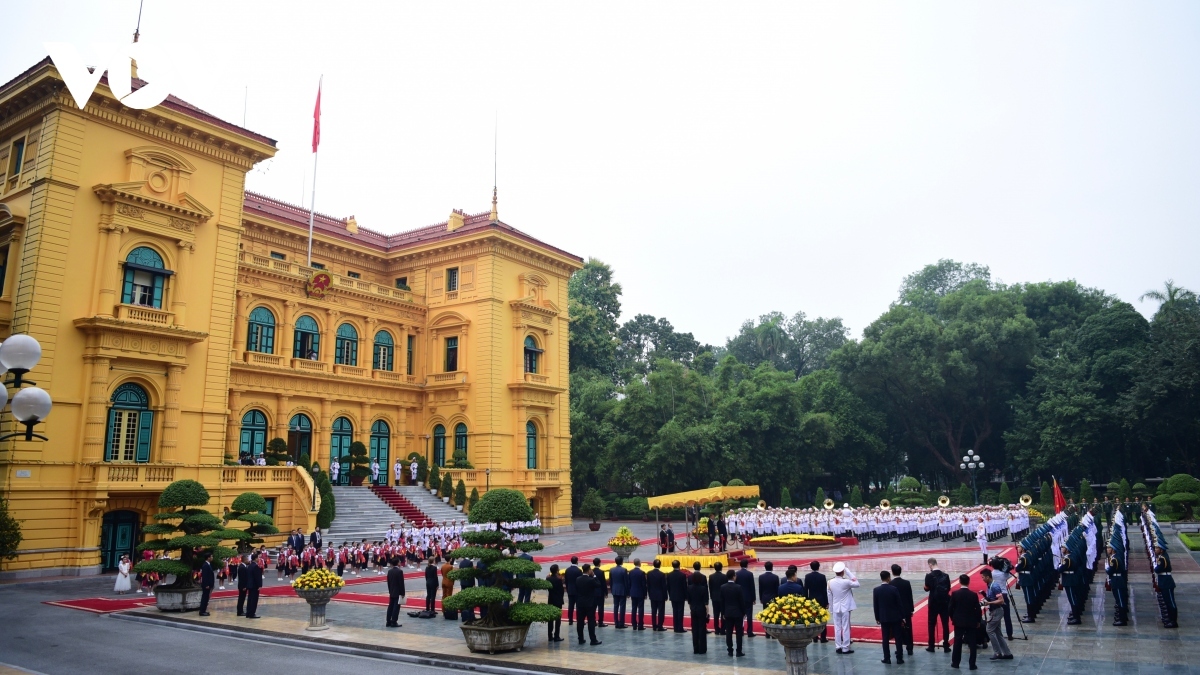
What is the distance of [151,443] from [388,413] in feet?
48.3

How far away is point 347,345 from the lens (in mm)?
40688

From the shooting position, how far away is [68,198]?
2661 centimetres

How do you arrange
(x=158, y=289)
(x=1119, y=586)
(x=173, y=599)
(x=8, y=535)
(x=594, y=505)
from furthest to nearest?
(x=594, y=505)
(x=158, y=289)
(x=8, y=535)
(x=173, y=599)
(x=1119, y=586)

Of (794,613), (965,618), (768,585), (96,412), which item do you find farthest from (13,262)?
(965,618)

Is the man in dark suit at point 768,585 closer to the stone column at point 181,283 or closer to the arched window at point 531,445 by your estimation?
the stone column at point 181,283

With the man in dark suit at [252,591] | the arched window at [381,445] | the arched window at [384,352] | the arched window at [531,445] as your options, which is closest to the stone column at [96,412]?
the man in dark suit at [252,591]

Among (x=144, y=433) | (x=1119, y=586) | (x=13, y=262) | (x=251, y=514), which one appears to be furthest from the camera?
(x=144, y=433)

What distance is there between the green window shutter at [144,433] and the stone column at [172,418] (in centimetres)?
48

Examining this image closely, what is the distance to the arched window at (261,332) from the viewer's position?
36.5m

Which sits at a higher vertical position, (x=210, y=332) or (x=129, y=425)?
(x=210, y=332)

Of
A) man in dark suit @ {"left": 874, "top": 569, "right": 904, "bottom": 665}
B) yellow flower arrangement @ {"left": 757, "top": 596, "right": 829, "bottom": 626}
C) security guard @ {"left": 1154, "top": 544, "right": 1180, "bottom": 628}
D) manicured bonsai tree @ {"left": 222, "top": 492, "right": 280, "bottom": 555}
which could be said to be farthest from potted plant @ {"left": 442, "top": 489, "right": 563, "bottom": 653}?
manicured bonsai tree @ {"left": 222, "top": 492, "right": 280, "bottom": 555}

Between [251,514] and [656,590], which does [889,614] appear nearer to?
[656,590]

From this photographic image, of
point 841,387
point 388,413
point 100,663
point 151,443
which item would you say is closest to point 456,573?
point 100,663

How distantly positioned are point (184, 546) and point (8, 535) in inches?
346
